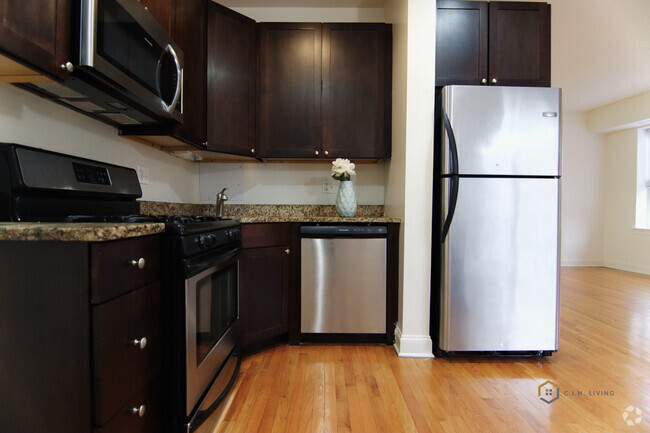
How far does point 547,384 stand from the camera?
1.57 m

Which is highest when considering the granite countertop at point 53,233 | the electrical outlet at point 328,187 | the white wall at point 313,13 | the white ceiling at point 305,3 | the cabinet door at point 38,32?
the white ceiling at point 305,3

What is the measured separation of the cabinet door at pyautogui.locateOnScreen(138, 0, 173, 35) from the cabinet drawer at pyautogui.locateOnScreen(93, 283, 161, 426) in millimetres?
1361

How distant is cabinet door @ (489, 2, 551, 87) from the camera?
6.36ft

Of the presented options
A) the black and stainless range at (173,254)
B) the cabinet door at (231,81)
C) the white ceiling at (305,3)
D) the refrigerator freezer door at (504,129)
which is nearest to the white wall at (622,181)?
the refrigerator freezer door at (504,129)

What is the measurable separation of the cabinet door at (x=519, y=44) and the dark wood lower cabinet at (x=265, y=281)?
178 cm

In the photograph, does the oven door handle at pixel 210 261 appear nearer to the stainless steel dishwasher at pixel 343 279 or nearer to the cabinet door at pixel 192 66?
the stainless steel dishwasher at pixel 343 279

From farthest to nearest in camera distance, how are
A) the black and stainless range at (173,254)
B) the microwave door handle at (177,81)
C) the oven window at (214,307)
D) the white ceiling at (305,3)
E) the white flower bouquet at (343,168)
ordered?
the white ceiling at (305,3)
the white flower bouquet at (343,168)
the microwave door handle at (177,81)
the oven window at (214,307)
the black and stainless range at (173,254)

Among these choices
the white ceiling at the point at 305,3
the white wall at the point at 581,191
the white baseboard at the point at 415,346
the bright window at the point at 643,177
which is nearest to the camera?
the white baseboard at the point at 415,346

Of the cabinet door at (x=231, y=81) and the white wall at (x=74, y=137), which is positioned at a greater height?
the cabinet door at (x=231, y=81)

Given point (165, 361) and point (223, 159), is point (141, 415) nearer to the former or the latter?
point (165, 361)

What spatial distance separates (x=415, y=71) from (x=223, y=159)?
1.59 metres

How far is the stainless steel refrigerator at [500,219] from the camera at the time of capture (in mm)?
1771

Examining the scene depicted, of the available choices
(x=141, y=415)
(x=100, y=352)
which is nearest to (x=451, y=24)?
(x=100, y=352)

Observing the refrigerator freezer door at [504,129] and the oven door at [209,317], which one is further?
the refrigerator freezer door at [504,129]
